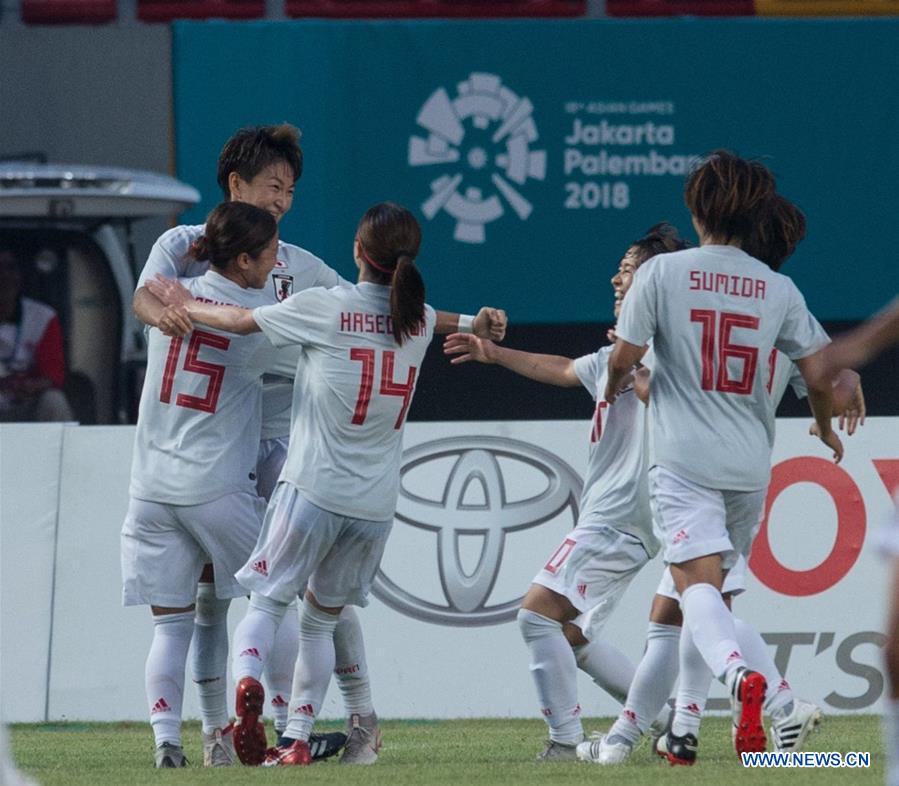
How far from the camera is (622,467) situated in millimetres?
6039

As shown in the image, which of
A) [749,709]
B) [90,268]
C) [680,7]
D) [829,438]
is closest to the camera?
[749,709]

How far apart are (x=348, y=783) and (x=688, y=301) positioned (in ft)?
5.17

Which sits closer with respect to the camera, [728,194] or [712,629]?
[712,629]

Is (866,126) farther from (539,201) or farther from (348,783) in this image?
(348,783)

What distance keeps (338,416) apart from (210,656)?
3.30ft

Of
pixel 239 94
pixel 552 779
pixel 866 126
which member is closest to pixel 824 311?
pixel 866 126

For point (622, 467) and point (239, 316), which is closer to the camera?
point (239, 316)

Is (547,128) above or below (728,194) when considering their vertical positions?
above

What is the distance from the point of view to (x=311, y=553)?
5.65m

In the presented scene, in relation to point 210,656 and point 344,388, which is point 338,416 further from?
point 210,656

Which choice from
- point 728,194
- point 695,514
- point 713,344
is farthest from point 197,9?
point 695,514

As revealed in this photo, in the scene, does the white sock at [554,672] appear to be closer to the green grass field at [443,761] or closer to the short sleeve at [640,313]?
the green grass field at [443,761]

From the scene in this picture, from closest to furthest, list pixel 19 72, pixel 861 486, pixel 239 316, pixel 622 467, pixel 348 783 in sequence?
pixel 348 783, pixel 239 316, pixel 622 467, pixel 861 486, pixel 19 72

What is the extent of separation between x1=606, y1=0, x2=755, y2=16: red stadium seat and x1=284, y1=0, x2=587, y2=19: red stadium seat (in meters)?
0.35
